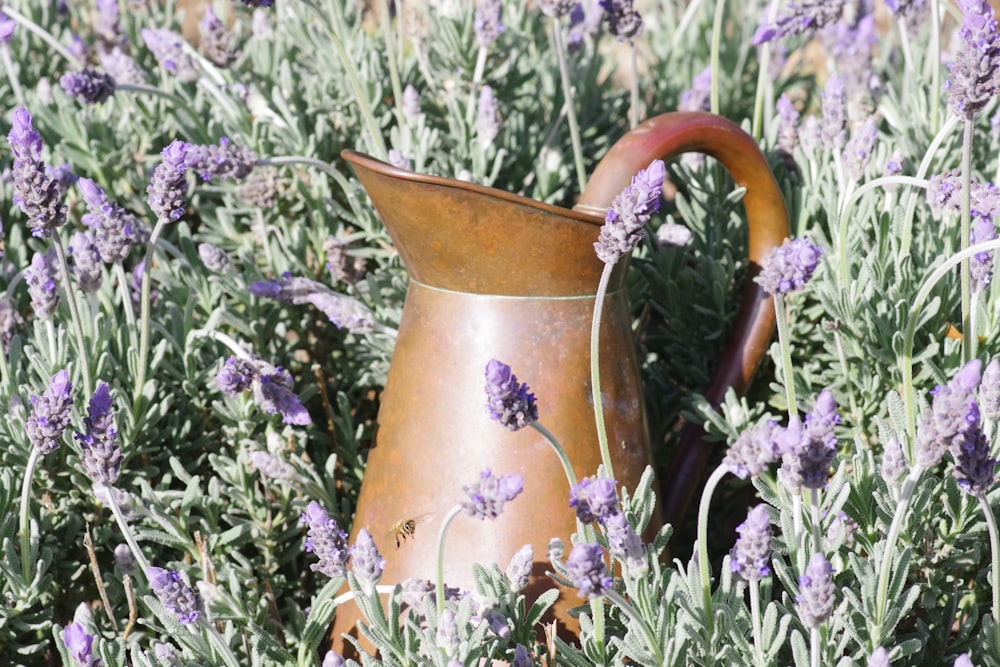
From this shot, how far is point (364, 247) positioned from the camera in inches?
87.4

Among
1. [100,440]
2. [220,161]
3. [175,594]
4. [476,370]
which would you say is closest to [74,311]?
[100,440]

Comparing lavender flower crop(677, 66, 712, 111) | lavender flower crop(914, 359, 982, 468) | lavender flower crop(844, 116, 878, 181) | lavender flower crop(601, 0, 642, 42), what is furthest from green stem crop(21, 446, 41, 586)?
lavender flower crop(677, 66, 712, 111)

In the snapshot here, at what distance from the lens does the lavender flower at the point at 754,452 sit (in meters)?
1.18

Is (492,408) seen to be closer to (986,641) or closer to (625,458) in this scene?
(625,458)

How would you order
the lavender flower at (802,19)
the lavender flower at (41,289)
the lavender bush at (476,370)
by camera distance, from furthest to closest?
the lavender flower at (802,19) → the lavender flower at (41,289) → the lavender bush at (476,370)

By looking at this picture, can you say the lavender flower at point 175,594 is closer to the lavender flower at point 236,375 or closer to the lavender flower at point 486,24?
the lavender flower at point 236,375

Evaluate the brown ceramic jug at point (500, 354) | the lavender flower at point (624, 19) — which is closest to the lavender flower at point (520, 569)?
the brown ceramic jug at point (500, 354)

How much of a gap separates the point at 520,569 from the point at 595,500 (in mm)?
247

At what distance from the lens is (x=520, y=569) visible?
1.39m

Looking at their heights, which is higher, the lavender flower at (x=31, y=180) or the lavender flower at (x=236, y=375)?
the lavender flower at (x=31, y=180)

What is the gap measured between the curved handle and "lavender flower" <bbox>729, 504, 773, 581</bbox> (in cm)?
47

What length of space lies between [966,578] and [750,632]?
1.80ft

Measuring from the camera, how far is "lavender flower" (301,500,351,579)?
4.35 feet

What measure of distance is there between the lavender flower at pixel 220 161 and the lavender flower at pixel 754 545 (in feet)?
3.40
